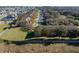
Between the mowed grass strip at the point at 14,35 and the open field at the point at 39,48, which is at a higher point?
the mowed grass strip at the point at 14,35

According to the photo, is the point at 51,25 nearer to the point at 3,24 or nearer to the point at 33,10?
the point at 33,10

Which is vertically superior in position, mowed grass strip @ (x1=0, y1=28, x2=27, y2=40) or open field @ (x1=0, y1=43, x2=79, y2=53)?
mowed grass strip @ (x1=0, y1=28, x2=27, y2=40)

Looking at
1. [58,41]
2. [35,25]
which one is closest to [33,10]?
[35,25]

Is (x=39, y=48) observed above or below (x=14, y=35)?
below
